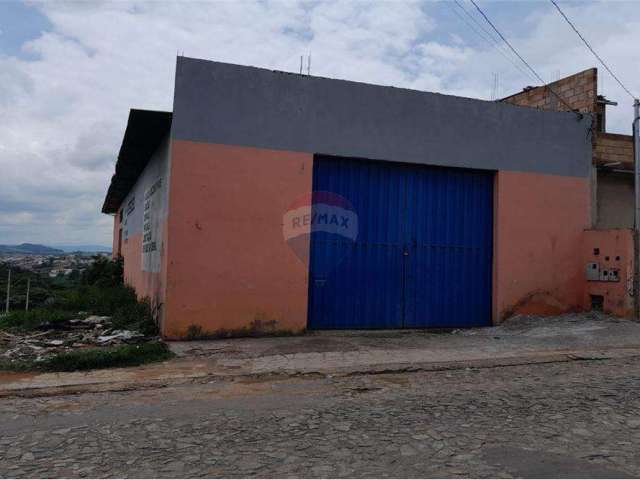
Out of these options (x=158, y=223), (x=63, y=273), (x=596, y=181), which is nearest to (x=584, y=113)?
(x=596, y=181)

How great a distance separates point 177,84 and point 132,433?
5.36 meters

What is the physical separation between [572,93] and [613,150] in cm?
140

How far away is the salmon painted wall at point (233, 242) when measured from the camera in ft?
25.5

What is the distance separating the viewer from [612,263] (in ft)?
31.6

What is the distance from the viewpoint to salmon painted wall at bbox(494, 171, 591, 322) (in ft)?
31.3

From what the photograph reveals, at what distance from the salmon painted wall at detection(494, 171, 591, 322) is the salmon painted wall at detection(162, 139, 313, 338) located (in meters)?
3.70

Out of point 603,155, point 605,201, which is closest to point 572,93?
point 603,155

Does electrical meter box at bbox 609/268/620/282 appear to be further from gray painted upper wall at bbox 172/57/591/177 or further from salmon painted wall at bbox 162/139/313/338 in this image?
salmon painted wall at bbox 162/139/313/338

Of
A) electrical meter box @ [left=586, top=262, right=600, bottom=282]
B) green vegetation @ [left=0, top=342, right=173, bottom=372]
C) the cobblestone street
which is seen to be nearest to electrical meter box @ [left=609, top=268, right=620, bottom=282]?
electrical meter box @ [left=586, top=262, right=600, bottom=282]

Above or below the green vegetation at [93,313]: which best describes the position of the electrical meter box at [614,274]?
above

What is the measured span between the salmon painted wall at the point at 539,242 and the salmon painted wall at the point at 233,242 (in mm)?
3702

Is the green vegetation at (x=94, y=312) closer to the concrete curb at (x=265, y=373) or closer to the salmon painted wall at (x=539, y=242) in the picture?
the concrete curb at (x=265, y=373)

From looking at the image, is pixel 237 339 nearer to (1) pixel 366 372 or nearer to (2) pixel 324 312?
(2) pixel 324 312
